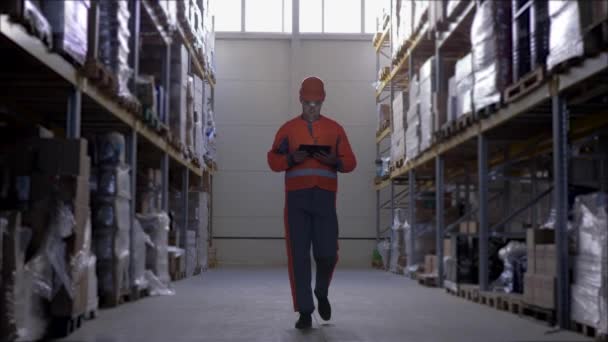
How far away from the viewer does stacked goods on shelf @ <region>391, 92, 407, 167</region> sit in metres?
13.3

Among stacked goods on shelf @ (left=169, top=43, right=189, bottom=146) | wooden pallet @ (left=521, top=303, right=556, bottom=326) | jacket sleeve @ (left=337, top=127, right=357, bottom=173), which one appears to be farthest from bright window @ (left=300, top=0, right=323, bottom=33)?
jacket sleeve @ (left=337, top=127, right=357, bottom=173)

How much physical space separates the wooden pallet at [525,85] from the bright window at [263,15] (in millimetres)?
13135

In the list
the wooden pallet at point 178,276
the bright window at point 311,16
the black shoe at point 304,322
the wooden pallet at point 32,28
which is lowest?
the wooden pallet at point 178,276

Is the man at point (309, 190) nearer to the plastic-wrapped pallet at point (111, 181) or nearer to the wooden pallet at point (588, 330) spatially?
the wooden pallet at point (588, 330)

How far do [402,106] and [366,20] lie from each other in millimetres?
6910

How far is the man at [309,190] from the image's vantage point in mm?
5309

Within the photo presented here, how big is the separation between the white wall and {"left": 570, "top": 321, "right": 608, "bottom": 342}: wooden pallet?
13.2 metres

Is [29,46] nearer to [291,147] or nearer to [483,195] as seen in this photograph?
[291,147]

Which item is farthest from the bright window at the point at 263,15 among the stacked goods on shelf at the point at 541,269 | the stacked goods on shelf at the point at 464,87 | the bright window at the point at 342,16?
the stacked goods on shelf at the point at 541,269

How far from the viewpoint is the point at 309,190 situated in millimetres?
5344

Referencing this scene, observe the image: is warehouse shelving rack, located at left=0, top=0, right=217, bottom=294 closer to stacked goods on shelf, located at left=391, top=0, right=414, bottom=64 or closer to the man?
the man

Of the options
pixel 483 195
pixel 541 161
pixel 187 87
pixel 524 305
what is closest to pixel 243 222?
pixel 187 87

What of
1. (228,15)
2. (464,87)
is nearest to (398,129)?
(464,87)

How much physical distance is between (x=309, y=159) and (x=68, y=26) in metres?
1.94
